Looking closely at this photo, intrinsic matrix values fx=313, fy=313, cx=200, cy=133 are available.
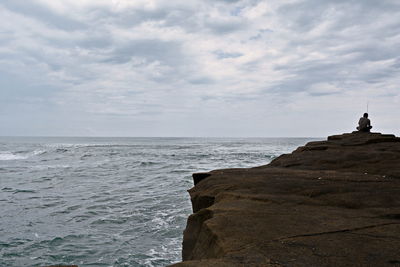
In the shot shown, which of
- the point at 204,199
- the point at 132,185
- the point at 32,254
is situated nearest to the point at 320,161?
the point at 204,199

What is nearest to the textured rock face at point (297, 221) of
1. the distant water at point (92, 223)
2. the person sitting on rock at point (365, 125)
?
the distant water at point (92, 223)

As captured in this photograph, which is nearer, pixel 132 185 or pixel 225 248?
pixel 225 248

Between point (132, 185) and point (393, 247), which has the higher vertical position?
point (393, 247)

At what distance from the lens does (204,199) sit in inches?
240

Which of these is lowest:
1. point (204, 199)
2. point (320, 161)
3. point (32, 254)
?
point (32, 254)

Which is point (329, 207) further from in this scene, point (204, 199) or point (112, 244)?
point (112, 244)

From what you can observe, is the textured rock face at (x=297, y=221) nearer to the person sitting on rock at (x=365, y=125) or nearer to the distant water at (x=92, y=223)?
the distant water at (x=92, y=223)

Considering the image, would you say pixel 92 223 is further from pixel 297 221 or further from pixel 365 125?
pixel 365 125

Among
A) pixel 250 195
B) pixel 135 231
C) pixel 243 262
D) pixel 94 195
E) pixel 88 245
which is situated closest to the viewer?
pixel 243 262

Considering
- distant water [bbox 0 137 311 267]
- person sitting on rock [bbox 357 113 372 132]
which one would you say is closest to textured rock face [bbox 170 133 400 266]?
distant water [bbox 0 137 311 267]

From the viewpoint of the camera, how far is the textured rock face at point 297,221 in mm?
2854

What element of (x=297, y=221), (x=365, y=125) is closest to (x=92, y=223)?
(x=297, y=221)

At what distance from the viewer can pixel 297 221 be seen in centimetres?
382

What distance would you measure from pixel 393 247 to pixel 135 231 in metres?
6.90
